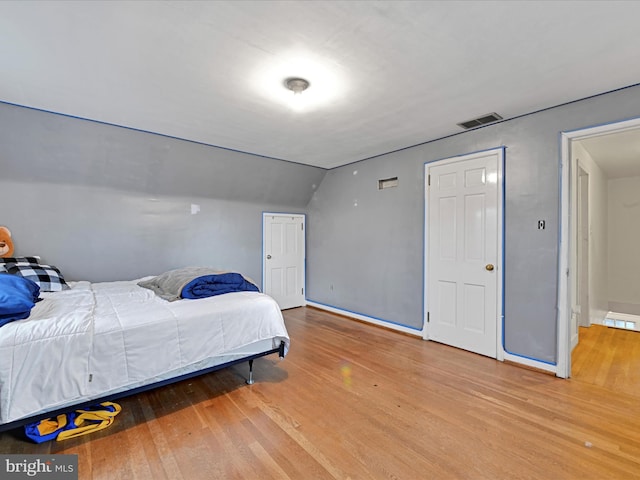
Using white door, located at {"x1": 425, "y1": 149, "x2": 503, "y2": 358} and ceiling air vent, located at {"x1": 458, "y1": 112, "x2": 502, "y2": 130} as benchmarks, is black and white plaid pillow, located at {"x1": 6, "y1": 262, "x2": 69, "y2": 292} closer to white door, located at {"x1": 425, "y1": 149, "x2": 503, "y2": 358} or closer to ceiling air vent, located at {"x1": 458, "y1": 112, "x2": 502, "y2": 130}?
white door, located at {"x1": 425, "y1": 149, "x2": 503, "y2": 358}

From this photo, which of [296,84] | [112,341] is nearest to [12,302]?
[112,341]

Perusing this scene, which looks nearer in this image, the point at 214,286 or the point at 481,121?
the point at 214,286

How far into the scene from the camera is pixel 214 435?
6.75 ft

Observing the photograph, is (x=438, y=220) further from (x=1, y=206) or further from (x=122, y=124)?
(x=1, y=206)

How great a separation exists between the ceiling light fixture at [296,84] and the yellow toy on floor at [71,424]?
2.82 m

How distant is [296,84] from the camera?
246cm

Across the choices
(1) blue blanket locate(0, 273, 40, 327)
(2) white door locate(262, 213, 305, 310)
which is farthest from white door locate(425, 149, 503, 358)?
(1) blue blanket locate(0, 273, 40, 327)

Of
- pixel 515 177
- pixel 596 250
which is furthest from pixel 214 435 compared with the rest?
pixel 596 250

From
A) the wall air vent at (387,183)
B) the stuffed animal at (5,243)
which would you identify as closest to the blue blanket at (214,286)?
the stuffed animal at (5,243)

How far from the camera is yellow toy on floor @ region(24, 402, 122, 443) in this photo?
76.2 inches

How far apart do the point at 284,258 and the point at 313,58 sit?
394 centimetres

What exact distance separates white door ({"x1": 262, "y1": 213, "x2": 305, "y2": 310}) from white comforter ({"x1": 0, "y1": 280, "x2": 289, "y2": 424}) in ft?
8.49

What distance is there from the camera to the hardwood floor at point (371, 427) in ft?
5.79
